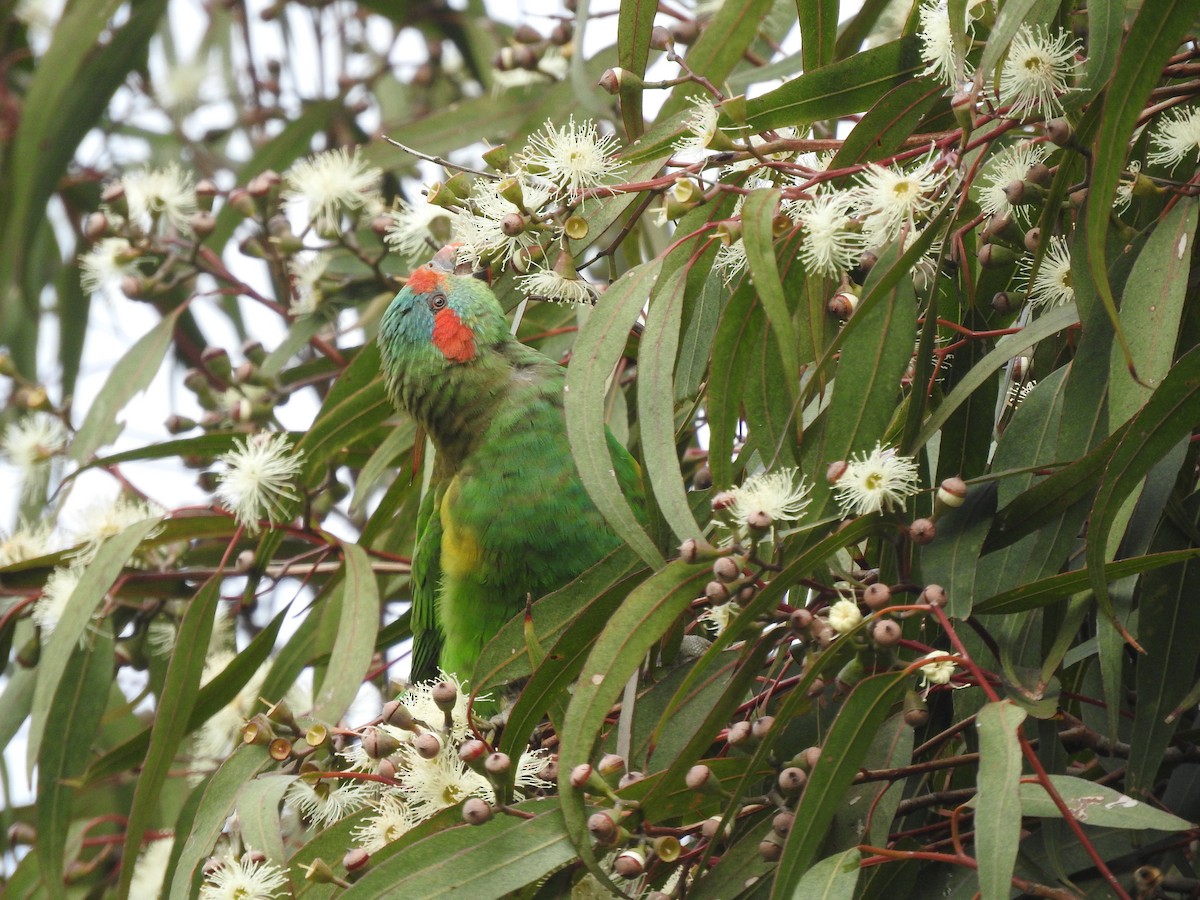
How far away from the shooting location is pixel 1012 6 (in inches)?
60.4

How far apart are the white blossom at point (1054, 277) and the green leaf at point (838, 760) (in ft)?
1.98

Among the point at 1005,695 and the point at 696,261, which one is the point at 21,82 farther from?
the point at 1005,695

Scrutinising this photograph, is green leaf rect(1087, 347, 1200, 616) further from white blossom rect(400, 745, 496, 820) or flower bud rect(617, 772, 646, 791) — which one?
white blossom rect(400, 745, 496, 820)

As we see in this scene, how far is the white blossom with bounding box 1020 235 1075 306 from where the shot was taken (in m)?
1.79

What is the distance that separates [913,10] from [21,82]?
4101mm

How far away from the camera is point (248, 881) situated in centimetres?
184

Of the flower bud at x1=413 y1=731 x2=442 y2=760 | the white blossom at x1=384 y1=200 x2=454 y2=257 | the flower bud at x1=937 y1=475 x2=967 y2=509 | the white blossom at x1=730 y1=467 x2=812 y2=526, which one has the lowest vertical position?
the flower bud at x1=413 y1=731 x2=442 y2=760

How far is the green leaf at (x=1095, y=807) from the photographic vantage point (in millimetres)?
1361

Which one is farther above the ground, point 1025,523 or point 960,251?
point 960,251

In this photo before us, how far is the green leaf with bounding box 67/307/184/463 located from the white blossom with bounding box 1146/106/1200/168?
2.02 m

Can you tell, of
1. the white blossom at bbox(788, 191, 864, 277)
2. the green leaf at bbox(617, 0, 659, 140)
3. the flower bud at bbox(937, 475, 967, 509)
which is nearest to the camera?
the flower bud at bbox(937, 475, 967, 509)

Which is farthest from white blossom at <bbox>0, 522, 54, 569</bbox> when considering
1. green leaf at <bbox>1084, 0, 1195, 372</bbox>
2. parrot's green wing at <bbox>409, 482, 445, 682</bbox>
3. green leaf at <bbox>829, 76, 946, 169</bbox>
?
green leaf at <bbox>1084, 0, 1195, 372</bbox>

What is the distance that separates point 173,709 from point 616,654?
1.09m

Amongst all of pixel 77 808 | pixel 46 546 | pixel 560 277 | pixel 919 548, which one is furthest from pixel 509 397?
pixel 77 808
